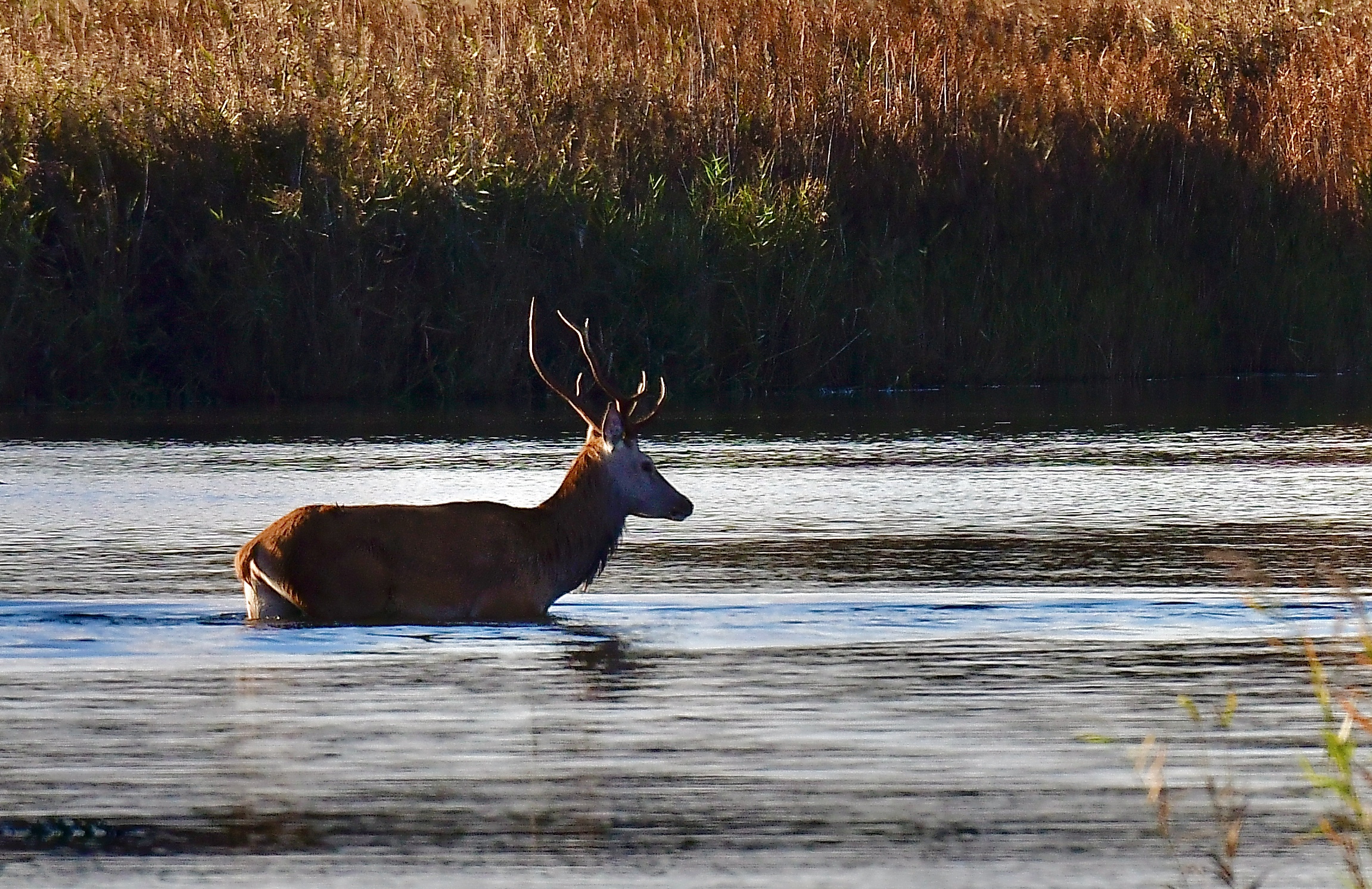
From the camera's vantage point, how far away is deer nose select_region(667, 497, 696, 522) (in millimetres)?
9172

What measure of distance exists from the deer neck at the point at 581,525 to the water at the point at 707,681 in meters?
0.14

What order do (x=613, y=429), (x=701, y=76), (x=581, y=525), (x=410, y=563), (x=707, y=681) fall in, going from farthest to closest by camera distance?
(x=701, y=76), (x=613, y=429), (x=581, y=525), (x=410, y=563), (x=707, y=681)

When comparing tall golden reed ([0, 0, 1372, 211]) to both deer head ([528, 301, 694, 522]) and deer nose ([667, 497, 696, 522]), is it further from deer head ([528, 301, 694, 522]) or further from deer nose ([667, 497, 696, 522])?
deer nose ([667, 497, 696, 522])

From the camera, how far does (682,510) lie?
920cm

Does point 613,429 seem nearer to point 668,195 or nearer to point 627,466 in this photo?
point 627,466

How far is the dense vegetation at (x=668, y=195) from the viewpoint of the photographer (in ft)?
56.2

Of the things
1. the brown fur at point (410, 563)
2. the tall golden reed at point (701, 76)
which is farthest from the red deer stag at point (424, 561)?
the tall golden reed at point (701, 76)

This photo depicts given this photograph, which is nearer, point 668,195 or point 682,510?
point 682,510

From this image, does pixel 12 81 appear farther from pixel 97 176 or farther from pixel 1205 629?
pixel 1205 629

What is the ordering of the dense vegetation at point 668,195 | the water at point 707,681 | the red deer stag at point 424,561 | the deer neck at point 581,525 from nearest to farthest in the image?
the water at point 707,681 < the red deer stag at point 424,561 < the deer neck at point 581,525 < the dense vegetation at point 668,195

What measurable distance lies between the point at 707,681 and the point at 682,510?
2.41 meters

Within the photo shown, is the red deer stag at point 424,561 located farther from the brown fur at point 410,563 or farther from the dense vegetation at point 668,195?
the dense vegetation at point 668,195

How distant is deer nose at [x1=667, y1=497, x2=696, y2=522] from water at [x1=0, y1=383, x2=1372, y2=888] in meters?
0.25

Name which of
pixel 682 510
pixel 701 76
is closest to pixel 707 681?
pixel 682 510
